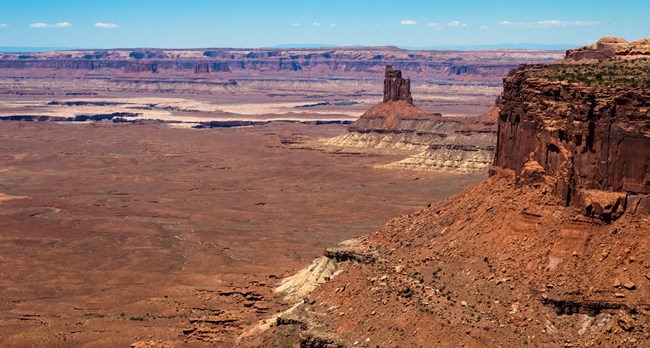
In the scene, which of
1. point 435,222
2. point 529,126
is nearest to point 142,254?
point 435,222

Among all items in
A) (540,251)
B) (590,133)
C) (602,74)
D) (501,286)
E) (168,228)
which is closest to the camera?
(590,133)

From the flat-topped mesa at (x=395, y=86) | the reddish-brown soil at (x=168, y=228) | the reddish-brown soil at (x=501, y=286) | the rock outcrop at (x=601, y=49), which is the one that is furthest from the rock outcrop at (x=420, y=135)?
the reddish-brown soil at (x=501, y=286)

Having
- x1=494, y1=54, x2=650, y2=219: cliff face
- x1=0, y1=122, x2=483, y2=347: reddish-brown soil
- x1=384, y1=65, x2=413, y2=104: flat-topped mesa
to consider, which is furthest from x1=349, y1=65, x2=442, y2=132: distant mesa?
x1=494, y1=54, x2=650, y2=219: cliff face

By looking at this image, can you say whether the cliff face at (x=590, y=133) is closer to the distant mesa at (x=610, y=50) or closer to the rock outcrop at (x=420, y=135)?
the distant mesa at (x=610, y=50)

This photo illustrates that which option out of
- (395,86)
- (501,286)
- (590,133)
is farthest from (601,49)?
(395,86)

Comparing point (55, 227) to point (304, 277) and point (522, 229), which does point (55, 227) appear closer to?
point (304, 277)

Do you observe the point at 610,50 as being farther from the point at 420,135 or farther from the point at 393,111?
the point at 393,111
